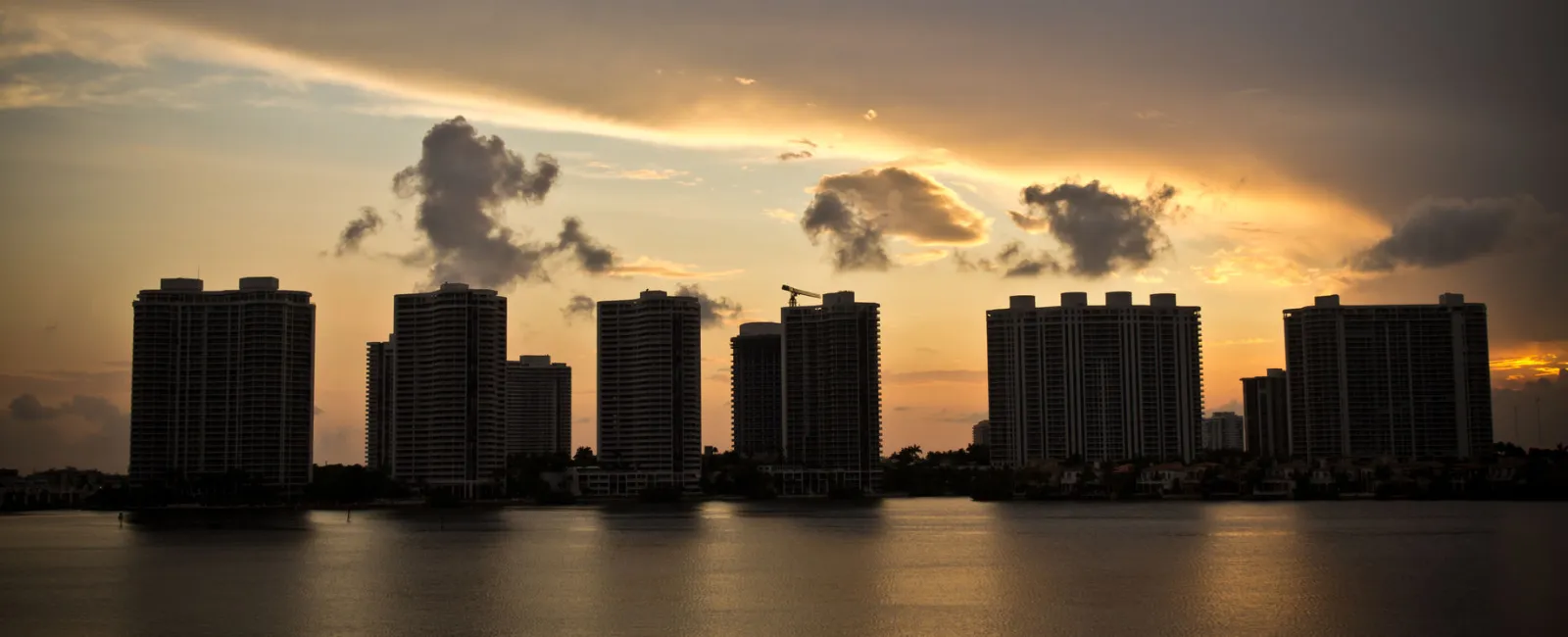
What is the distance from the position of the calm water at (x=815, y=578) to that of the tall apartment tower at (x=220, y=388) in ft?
195

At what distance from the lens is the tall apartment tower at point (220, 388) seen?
19275cm

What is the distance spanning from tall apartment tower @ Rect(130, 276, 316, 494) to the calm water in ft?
195

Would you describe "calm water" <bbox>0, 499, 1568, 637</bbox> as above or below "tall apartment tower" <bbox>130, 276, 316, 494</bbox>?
below

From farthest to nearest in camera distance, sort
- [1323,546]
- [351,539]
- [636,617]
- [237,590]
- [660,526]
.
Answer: [660,526]
[351,539]
[1323,546]
[237,590]
[636,617]

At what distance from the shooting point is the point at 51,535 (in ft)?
417

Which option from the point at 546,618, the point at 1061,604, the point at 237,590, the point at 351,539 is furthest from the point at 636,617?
the point at 351,539

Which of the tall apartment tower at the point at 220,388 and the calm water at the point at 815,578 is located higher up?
the tall apartment tower at the point at 220,388

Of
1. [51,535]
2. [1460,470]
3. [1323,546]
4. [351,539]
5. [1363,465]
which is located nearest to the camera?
[1323,546]

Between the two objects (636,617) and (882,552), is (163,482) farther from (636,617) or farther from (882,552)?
(636,617)

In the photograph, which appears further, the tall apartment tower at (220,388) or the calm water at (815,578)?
the tall apartment tower at (220,388)

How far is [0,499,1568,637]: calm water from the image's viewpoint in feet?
202

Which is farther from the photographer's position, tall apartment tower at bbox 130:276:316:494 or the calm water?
tall apartment tower at bbox 130:276:316:494

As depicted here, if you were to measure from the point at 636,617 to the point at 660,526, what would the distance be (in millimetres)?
72812

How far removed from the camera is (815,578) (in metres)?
80.3
